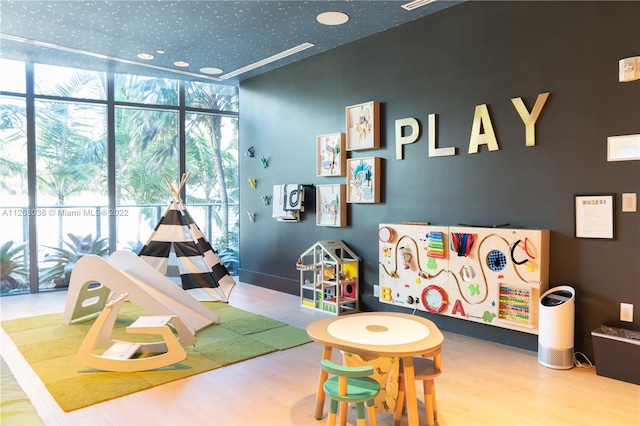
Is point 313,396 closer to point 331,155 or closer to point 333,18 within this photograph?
point 331,155

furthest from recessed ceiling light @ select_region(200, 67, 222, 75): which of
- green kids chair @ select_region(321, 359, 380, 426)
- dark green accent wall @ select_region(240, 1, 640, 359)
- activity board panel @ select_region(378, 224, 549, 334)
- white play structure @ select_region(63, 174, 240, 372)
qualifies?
green kids chair @ select_region(321, 359, 380, 426)

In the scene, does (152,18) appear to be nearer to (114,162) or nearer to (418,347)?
(114,162)

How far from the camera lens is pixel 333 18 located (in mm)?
4168

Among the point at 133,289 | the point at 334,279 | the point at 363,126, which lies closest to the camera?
the point at 133,289

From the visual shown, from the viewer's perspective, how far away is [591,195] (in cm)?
317

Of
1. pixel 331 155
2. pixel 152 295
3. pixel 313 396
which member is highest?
pixel 331 155

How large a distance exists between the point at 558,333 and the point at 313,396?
70.2 inches

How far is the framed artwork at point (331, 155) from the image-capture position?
4930 millimetres

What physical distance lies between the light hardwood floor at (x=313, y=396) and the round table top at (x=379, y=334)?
19.0 inches

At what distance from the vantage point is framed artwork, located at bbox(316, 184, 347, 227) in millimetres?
4957

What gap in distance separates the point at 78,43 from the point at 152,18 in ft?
4.13

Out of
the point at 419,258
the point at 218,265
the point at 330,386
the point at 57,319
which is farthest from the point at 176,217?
the point at 330,386

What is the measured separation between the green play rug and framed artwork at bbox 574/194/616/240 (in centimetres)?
232

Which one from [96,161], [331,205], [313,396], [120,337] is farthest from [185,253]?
[313,396]
